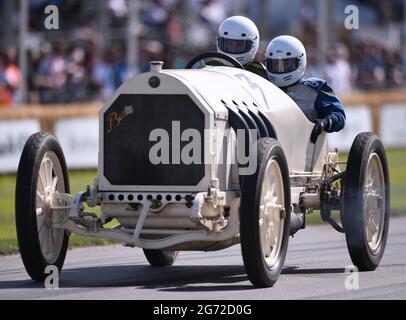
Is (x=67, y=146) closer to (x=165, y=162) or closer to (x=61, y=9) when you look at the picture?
(x=61, y=9)

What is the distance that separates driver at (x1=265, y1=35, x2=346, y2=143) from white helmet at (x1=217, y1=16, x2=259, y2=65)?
0.19 m

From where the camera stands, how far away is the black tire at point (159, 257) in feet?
32.0

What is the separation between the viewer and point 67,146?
20.6 meters

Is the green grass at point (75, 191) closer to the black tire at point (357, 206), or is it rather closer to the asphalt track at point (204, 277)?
the asphalt track at point (204, 277)

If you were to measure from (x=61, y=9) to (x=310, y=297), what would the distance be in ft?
60.1

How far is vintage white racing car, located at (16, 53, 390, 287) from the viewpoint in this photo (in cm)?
827

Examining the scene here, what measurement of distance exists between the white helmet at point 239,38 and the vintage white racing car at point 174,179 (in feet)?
4.27

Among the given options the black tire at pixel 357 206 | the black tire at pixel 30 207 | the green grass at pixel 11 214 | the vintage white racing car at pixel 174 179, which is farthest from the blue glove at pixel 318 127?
the green grass at pixel 11 214

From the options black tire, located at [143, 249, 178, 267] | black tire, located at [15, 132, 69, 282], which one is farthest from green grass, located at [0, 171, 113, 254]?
black tire, located at [15, 132, 69, 282]

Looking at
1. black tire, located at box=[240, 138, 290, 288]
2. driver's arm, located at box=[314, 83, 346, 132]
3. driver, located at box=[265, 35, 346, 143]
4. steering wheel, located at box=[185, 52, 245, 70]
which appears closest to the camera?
black tire, located at box=[240, 138, 290, 288]

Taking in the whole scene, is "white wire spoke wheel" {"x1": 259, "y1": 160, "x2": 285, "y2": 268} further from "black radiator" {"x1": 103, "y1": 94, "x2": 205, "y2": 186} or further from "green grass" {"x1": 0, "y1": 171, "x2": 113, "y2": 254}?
"green grass" {"x1": 0, "y1": 171, "x2": 113, "y2": 254}

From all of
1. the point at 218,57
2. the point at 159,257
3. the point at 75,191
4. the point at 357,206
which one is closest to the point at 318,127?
the point at 357,206

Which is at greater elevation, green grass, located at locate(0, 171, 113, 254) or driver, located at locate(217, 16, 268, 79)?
driver, located at locate(217, 16, 268, 79)
